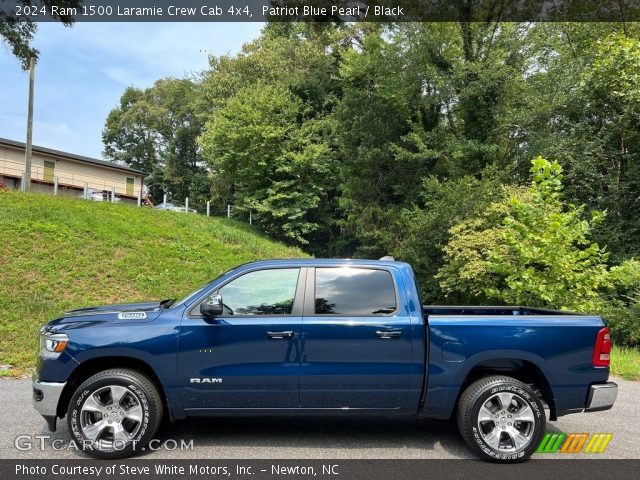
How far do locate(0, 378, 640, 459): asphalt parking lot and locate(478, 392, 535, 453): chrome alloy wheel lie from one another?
A: 0.31m

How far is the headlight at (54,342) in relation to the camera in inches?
170

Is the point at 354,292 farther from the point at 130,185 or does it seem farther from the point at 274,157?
the point at 130,185

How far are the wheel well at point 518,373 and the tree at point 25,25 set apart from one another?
1656 centimetres

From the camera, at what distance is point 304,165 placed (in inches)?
1179

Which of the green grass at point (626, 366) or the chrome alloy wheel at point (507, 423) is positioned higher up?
the chrome alloy wheel at point (507, 423)

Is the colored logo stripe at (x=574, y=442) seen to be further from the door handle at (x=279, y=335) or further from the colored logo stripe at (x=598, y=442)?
the door handle at (x=279, y=335)

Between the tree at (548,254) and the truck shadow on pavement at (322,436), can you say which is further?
the tree at (548,254)

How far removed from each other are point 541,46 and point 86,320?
2281cm

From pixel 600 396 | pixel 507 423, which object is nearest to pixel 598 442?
pixel 600 396

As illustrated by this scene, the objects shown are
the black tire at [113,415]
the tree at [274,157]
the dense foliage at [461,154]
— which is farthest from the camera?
the tree at [274,157]

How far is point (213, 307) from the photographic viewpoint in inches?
169

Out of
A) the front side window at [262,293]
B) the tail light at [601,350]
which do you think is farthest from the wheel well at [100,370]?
the tail light at [601,350]

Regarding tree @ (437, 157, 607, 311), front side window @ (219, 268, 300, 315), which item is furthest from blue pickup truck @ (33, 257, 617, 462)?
tree @ (437, 157, 607, 311)

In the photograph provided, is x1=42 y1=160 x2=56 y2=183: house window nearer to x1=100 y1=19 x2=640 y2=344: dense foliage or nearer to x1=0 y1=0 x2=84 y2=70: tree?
x1=100 y1=19 x2=640 y2=344: dense foliage
